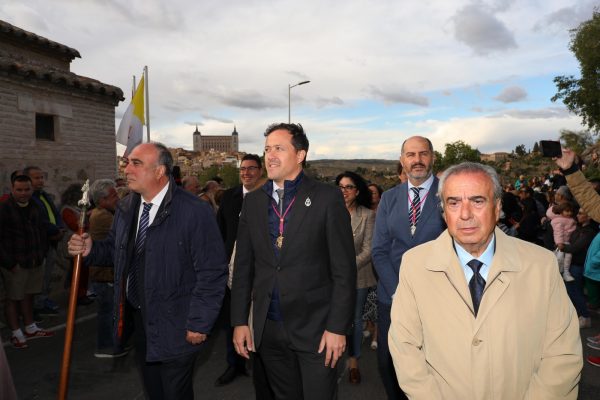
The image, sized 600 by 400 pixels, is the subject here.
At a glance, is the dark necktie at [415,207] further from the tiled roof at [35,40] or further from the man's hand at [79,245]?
the tiled roof at [35,40]

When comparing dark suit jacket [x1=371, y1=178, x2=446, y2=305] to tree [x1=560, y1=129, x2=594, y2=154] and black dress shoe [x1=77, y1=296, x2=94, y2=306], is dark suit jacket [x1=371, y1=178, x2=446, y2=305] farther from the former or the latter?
tree [x1=560, y1=129, x2=594, y2=154]

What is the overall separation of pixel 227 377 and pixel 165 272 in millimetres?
2210

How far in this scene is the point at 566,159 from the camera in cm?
363

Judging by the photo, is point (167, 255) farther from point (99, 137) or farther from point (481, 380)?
point (99, 137)

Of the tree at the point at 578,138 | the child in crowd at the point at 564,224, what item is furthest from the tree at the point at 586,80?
the child in crowd at the point at 564,224

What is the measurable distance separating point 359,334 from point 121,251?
2717mm

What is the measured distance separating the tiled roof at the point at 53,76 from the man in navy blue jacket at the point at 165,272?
9401 mm

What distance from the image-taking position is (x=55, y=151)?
12219 mm

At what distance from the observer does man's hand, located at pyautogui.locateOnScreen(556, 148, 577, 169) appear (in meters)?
3.61

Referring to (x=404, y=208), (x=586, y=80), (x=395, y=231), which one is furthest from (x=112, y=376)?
(x=586, y=80)

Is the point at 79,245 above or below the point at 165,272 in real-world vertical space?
above

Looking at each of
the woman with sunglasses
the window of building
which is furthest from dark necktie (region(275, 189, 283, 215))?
the window of building

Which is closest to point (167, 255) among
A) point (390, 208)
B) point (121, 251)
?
point (121, 251)

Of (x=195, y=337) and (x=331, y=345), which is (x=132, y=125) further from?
(x=331, y=345)
